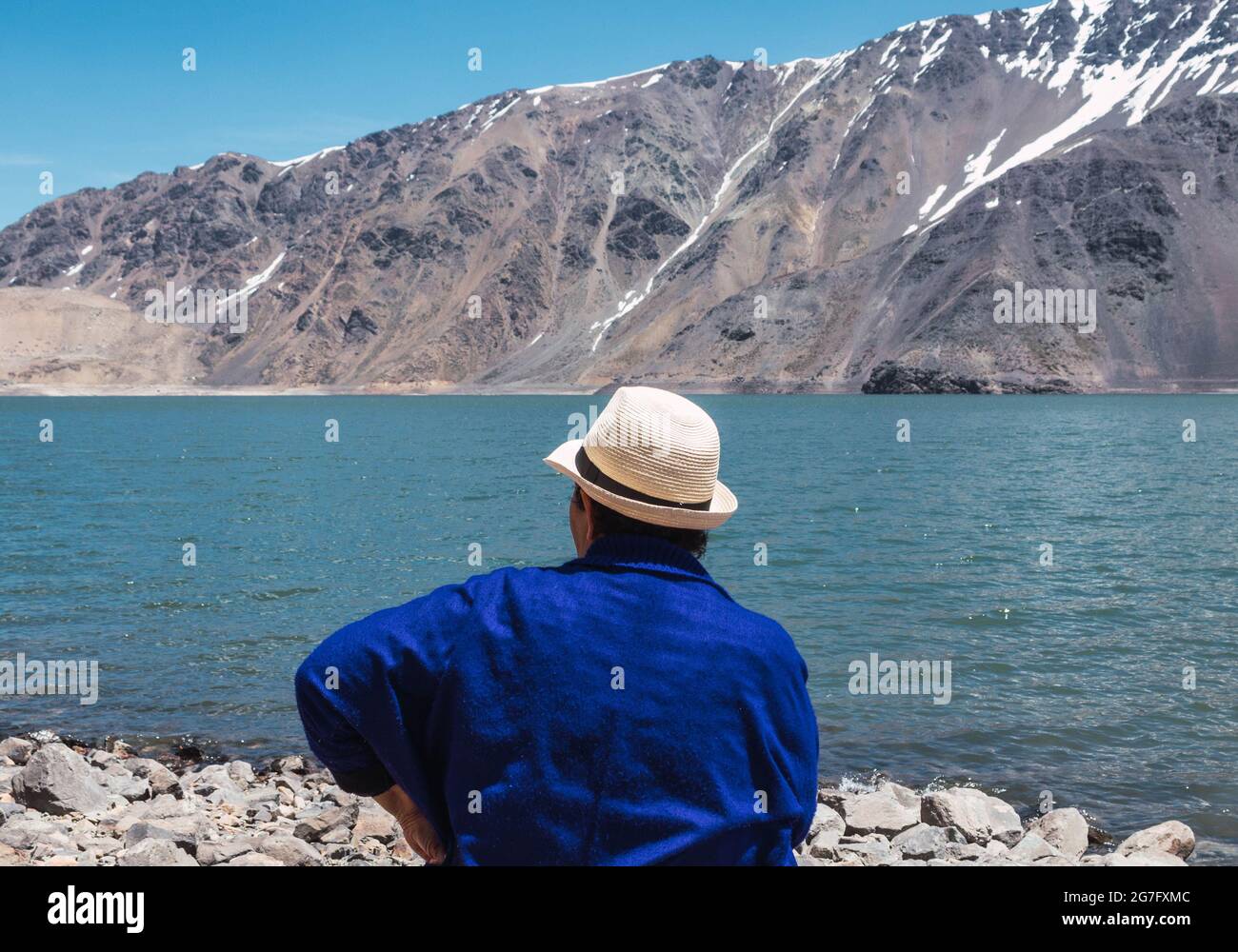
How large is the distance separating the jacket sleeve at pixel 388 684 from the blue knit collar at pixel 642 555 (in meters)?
0.38

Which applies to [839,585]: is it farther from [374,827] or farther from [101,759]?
[374,827]

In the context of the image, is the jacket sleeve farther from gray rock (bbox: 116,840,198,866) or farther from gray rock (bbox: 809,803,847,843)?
gray rock (bbox: 809,803,847,843)

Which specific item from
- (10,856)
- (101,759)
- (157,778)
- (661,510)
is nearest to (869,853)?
(10,856)

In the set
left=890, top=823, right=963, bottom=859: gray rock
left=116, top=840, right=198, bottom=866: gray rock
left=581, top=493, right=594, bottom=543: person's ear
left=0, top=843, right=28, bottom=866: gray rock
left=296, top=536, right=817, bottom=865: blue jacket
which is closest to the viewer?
left=296, top=536, right=817, bottom=865: blue jacket

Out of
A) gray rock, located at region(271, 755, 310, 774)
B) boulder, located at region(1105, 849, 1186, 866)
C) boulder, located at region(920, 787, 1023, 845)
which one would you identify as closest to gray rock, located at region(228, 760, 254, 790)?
gray rock, located at region(271, 755, 310, 774)

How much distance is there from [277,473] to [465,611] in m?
54.4

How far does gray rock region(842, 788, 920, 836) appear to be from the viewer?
10.2m

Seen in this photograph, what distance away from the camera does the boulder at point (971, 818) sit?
1020 cm

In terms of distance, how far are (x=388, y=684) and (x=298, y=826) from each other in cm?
727

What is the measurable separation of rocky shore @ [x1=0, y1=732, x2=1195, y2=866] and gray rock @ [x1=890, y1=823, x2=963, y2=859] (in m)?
0.01

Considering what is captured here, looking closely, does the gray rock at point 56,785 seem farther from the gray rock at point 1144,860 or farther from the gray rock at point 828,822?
the gray rock at point 1144,860

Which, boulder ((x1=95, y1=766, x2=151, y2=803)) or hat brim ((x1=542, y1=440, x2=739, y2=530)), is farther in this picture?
boulder ((x1=95, y1=766, x2=151, y2=803))
